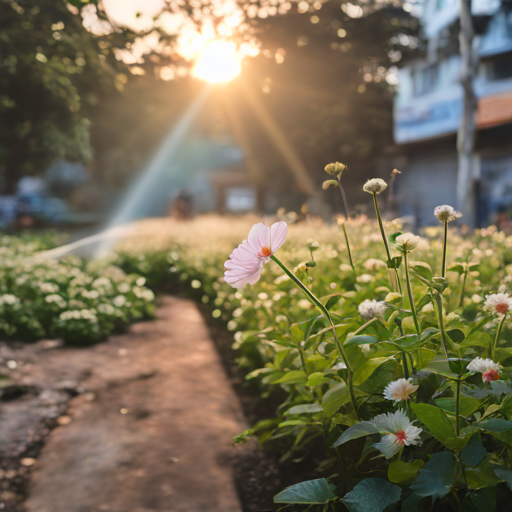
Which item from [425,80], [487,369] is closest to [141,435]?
[487,369]

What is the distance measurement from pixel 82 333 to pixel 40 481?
248cm

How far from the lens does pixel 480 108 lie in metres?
14.5

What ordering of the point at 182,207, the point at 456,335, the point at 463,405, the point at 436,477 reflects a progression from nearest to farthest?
the point at 436,477
the point at 463,405
the point at 456,335
the point at 182,207

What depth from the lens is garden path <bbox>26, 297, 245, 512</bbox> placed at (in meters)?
2.52

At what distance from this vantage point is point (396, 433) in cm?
113

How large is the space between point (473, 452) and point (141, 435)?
2.43m

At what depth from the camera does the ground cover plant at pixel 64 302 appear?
5.16 meters

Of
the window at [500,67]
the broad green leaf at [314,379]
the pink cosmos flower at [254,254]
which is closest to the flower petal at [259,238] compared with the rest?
the pink cosmos flower at [254,254]

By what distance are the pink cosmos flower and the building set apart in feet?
42.4

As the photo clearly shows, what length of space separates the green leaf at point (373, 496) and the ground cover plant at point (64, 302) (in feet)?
14.3

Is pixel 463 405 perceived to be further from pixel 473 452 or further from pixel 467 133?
pixel 467 133

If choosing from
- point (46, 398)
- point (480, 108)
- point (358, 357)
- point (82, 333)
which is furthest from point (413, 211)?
point (358, 357)

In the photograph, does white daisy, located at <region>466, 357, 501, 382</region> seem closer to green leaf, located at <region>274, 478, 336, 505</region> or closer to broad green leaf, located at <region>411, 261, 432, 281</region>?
broad green leaf, located at <region>411, 261, 432, 281</region>

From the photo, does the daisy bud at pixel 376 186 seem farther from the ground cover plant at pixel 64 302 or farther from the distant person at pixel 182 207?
the distant person at pixel 182 207
